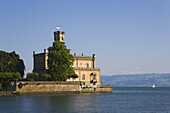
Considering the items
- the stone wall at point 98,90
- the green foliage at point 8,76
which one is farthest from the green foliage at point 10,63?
the stone wall at point 98,90

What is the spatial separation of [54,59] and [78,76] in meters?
16.9

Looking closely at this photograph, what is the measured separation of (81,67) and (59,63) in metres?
17.8

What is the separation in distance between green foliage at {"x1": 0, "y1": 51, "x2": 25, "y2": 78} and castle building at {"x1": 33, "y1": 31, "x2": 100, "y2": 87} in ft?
26.3

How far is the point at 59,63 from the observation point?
9944 cm

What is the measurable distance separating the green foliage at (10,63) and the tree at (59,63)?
10.5 meters

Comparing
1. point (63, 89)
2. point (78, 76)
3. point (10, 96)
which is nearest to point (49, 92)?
point (63, 89)

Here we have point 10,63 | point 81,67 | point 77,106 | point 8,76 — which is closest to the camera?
point 77,106

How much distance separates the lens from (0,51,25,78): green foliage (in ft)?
328

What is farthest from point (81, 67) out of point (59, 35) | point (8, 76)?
point (8, 76)

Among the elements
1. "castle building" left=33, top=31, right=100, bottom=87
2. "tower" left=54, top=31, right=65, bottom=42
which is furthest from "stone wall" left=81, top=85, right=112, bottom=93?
"tower" left=54, top=31, right=65, bottom=42

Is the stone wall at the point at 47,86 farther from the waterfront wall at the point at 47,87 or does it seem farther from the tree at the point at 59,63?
the tree at the point at 59,63

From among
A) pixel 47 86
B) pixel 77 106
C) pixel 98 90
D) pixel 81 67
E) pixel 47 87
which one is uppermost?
pixel 81 67

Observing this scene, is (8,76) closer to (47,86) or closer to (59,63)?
(47,86)

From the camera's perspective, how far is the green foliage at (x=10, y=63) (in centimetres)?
10000
